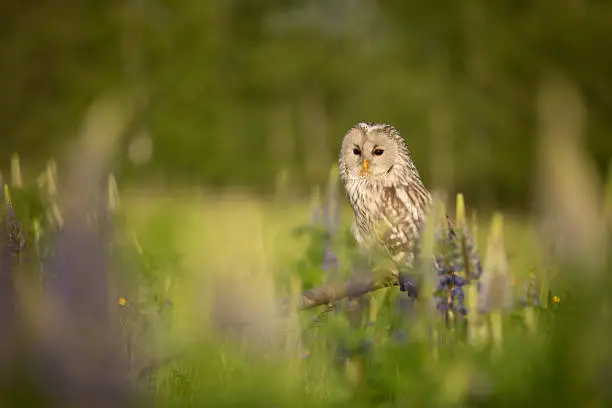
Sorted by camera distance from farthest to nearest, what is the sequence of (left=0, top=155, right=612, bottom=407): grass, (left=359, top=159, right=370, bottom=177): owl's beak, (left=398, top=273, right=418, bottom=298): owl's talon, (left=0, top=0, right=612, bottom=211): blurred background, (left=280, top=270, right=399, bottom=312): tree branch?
(left=0, top=0, right=612, bottom=211): blurred background
(left=359, top=159, right=370, bottom=177): owl's beak
(left=398, top=273, right=418, bottom=298): owl's talon
(left=280, top=270, right=399, bottom=312): tree branch
(left=0, top=155, right=612, bottom=407): grass

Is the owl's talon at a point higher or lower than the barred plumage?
lower

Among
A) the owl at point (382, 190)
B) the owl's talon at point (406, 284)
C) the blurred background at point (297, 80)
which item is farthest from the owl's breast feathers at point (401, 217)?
the blurred background at point (297, 80)

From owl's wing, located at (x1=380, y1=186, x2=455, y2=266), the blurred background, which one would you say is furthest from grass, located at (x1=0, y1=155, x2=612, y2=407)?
the blurred background

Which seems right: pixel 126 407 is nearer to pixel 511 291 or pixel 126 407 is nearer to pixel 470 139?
pixel 511 291

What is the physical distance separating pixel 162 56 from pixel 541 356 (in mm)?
30056

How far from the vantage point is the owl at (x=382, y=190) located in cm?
472

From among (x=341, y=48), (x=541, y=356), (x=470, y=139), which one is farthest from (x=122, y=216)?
(x=341, y=48)

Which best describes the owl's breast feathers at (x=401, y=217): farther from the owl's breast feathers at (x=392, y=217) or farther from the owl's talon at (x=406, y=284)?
the owl's talon at (x=406, y=284)

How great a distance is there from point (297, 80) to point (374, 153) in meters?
28.7

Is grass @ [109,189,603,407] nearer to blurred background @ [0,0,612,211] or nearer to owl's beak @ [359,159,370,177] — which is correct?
owl's beak @ [359,159,370,177]

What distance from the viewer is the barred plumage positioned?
473cm

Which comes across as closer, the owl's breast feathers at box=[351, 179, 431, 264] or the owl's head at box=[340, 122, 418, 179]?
the owl's breast feathers at box=[351, 179, 431, 264]

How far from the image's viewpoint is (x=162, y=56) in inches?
1232

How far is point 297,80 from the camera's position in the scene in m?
33.6
